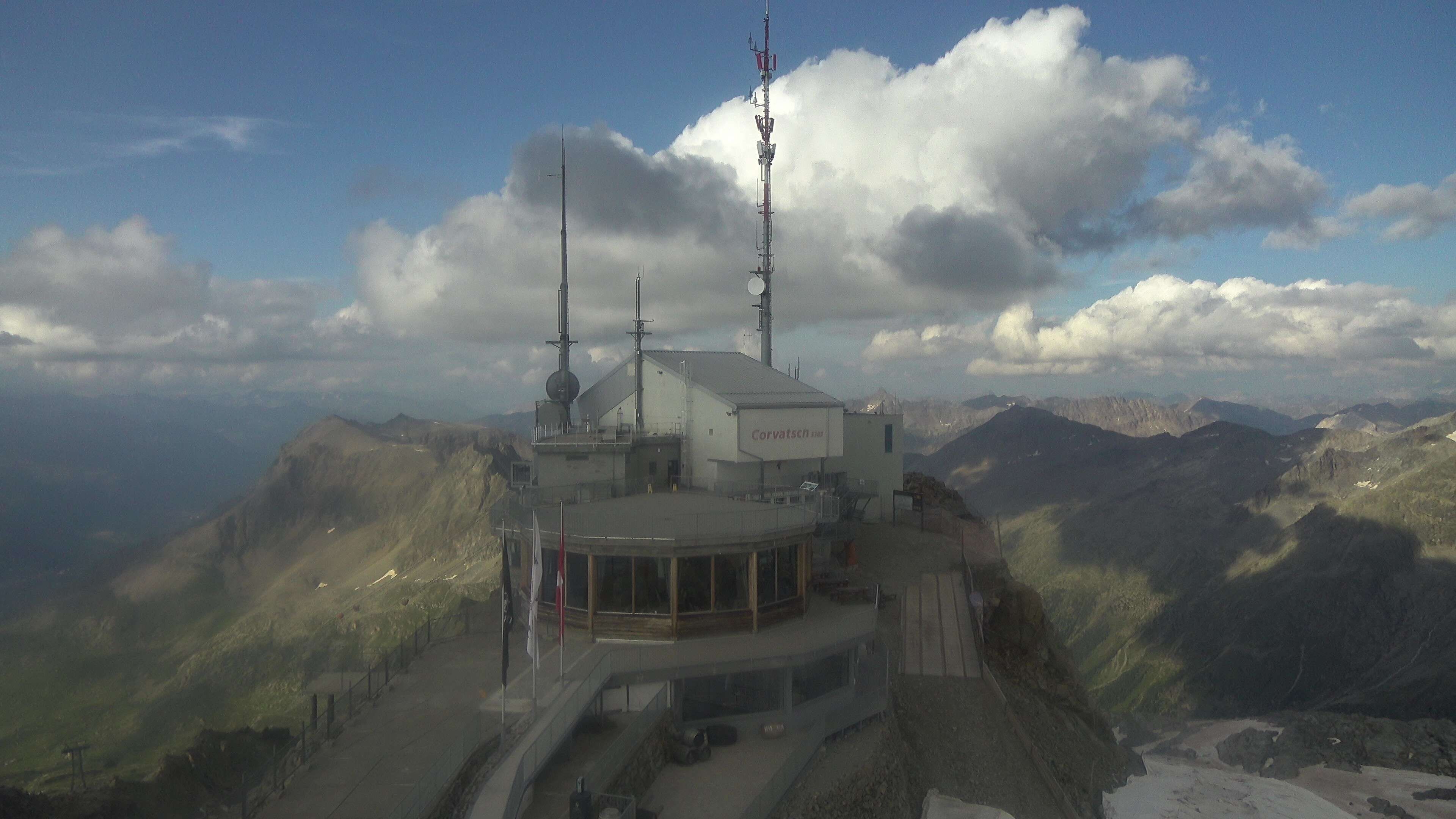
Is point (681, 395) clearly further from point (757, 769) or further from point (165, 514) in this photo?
point (165, 514)

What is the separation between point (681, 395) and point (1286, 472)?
14110 cm

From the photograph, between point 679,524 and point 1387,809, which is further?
point 1387,809

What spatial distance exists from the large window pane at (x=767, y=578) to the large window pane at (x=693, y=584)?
1580 mm

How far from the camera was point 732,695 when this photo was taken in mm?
21312

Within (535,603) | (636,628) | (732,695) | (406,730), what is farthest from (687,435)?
(535,603)

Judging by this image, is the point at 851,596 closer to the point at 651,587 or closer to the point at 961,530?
the point at 651,587

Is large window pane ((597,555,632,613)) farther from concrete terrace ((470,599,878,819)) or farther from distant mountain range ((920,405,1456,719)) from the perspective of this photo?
distant mountain range ((920,405,1456,719))

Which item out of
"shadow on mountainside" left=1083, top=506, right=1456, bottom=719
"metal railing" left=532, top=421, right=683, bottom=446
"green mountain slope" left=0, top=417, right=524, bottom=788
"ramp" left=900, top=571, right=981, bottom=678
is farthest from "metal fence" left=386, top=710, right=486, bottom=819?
"shadow on mountainside" left=1083, top=506, right=1456, bottom=719

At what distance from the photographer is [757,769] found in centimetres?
1925

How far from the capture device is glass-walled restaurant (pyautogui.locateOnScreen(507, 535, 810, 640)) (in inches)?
873

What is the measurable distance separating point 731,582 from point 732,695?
3022mm

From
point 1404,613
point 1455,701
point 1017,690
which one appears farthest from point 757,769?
point 1404,613

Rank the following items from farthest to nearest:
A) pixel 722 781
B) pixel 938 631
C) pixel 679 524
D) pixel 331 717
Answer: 1. pixel 938 631
2. pixel 679 524
3. pixel 331 717
4. pixel 722 781

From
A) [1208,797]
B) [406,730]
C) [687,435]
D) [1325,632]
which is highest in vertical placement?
[687,435]
